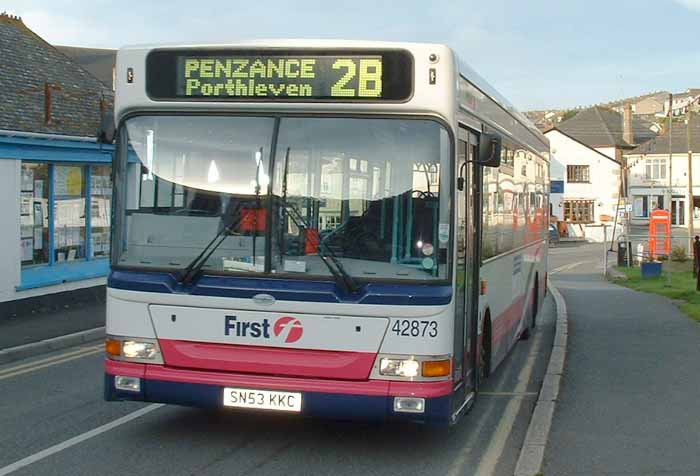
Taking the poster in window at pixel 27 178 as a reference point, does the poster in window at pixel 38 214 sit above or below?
below

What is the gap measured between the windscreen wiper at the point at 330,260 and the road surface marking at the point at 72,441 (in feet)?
8.44

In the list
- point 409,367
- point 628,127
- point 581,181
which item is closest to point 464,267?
point 409,367

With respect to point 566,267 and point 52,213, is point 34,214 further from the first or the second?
point 566,267

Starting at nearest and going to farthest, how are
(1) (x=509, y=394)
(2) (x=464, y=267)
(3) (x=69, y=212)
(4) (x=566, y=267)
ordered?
(2) (x=464, y=267), (1) (x=509, y=394), (3) (x=69, y=212), (4) (x=566, y=267)

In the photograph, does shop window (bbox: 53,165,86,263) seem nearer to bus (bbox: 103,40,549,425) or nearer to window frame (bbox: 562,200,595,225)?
bus (bbox: 103,40,549,425)

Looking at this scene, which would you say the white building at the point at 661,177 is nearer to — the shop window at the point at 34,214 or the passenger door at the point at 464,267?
the shop window at the point at 34,214

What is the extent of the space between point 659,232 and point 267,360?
4183 centimetres

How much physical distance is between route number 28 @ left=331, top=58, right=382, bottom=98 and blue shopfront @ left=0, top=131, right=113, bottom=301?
10.5 meters

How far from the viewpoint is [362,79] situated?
702 cm

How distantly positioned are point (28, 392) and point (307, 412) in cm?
451

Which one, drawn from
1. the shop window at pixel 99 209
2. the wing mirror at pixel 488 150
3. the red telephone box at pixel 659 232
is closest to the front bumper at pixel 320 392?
the wing mirror at pixel 488 150

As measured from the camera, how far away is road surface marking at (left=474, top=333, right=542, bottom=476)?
7262mm

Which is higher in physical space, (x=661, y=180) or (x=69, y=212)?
(x=661, y=180)

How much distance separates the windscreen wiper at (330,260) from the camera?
6.83 m
